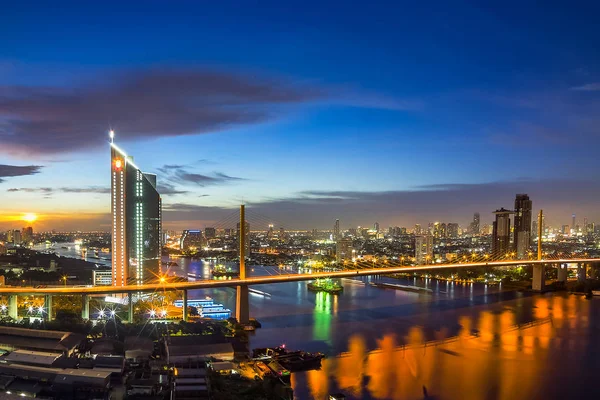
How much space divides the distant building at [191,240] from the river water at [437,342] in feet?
56.8

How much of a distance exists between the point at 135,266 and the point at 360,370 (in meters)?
7.54

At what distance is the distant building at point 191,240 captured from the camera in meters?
28.6

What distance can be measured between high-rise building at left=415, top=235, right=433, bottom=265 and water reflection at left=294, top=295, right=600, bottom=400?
36.4 ft

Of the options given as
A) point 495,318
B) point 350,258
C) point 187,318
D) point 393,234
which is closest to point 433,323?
point 495,318

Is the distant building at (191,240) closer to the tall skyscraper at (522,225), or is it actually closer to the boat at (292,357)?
the tall skyscraper at (522,225)

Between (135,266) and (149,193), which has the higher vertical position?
(149,193)

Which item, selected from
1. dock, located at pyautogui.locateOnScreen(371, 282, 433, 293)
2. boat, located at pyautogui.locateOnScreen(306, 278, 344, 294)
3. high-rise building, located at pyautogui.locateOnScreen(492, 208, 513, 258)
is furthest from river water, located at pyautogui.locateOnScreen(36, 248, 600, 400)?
high-rise building, located at pyautogui.locateOnScreen(492, 208, 513, 258)

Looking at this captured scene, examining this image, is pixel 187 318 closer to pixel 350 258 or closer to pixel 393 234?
pixel 350 258

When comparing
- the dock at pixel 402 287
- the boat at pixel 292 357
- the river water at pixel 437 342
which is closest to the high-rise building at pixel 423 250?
the dock at pixel 402 287

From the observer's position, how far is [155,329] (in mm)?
6680

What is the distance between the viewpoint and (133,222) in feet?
39.4

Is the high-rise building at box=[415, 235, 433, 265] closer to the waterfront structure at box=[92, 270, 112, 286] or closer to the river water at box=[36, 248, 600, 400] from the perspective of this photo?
the river water at box=[36, 248, 600, 400]

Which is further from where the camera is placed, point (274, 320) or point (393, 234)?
point (393, 234)

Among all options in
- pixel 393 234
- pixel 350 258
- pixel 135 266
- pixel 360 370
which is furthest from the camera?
pixel 393 234
